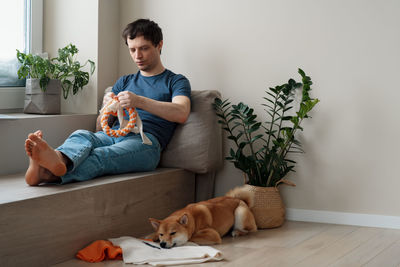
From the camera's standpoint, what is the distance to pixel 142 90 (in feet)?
9.16

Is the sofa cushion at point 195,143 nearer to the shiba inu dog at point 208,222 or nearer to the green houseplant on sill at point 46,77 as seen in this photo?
the shiba inu dog at point 208,222

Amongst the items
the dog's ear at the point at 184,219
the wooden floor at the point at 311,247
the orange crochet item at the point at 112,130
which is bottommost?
the wooden floor at the point at 311,247

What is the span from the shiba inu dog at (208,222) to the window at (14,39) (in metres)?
1.22

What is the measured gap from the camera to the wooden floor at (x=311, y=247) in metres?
2.07

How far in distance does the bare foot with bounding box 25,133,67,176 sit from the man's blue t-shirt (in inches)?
27.2

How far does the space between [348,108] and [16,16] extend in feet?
6.36

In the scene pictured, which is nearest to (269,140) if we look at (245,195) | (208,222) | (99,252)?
(245,195)

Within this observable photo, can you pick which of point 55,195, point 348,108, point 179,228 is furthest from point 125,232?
point 348,108

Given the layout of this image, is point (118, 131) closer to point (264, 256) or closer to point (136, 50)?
point (136, 50)

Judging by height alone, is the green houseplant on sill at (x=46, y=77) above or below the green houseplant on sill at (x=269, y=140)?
above

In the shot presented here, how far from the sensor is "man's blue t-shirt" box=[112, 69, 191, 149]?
106 inches

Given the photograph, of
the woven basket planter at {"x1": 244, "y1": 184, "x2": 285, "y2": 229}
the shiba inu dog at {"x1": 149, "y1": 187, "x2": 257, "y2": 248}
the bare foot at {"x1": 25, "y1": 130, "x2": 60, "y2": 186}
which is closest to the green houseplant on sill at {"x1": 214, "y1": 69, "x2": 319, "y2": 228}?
the woven basket planter at {"x1": 244, "y1": 184, "x2": 285, "y2": 229}

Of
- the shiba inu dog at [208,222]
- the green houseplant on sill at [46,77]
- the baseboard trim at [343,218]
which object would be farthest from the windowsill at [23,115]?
the baseboard trim at [343,218]

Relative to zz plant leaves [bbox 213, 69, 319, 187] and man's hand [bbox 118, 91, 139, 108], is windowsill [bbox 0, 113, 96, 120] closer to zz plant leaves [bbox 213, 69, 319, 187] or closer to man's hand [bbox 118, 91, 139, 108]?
man's hand [bbox 118, 91, 139, 108]
